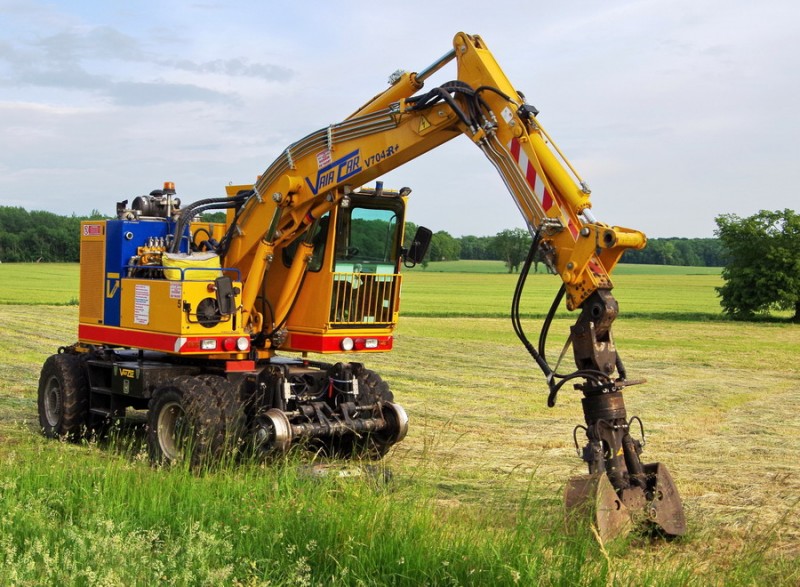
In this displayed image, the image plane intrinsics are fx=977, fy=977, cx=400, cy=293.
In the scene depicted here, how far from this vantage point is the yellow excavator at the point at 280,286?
891cm

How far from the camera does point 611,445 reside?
7227mm

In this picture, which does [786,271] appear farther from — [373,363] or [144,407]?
[144,407]

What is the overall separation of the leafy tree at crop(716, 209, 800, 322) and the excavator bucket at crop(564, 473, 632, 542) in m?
35.1

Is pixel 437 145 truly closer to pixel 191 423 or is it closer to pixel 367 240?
pixel 367 240

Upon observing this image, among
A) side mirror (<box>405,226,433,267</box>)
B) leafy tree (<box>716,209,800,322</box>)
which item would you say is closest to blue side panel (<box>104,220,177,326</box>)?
side mirror (<box>405,226,433,267</box>)

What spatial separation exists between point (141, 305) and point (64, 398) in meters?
1.96

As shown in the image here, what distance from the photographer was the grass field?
5.52m

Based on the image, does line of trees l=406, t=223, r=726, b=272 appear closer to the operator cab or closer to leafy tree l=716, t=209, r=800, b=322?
leafy tree l=716, t=209, r=800, b=322

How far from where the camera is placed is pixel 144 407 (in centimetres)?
1147

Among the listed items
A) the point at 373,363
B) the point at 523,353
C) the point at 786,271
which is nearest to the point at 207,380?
the point at 373,363

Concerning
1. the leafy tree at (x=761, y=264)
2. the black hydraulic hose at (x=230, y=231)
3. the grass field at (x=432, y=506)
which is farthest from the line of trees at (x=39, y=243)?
the black hydraulic hose at (x=230, y=231)

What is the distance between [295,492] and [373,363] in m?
14.0

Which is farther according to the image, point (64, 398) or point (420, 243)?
point (64, 398)

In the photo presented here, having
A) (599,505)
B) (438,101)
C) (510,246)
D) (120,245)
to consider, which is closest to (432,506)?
(599,505)
